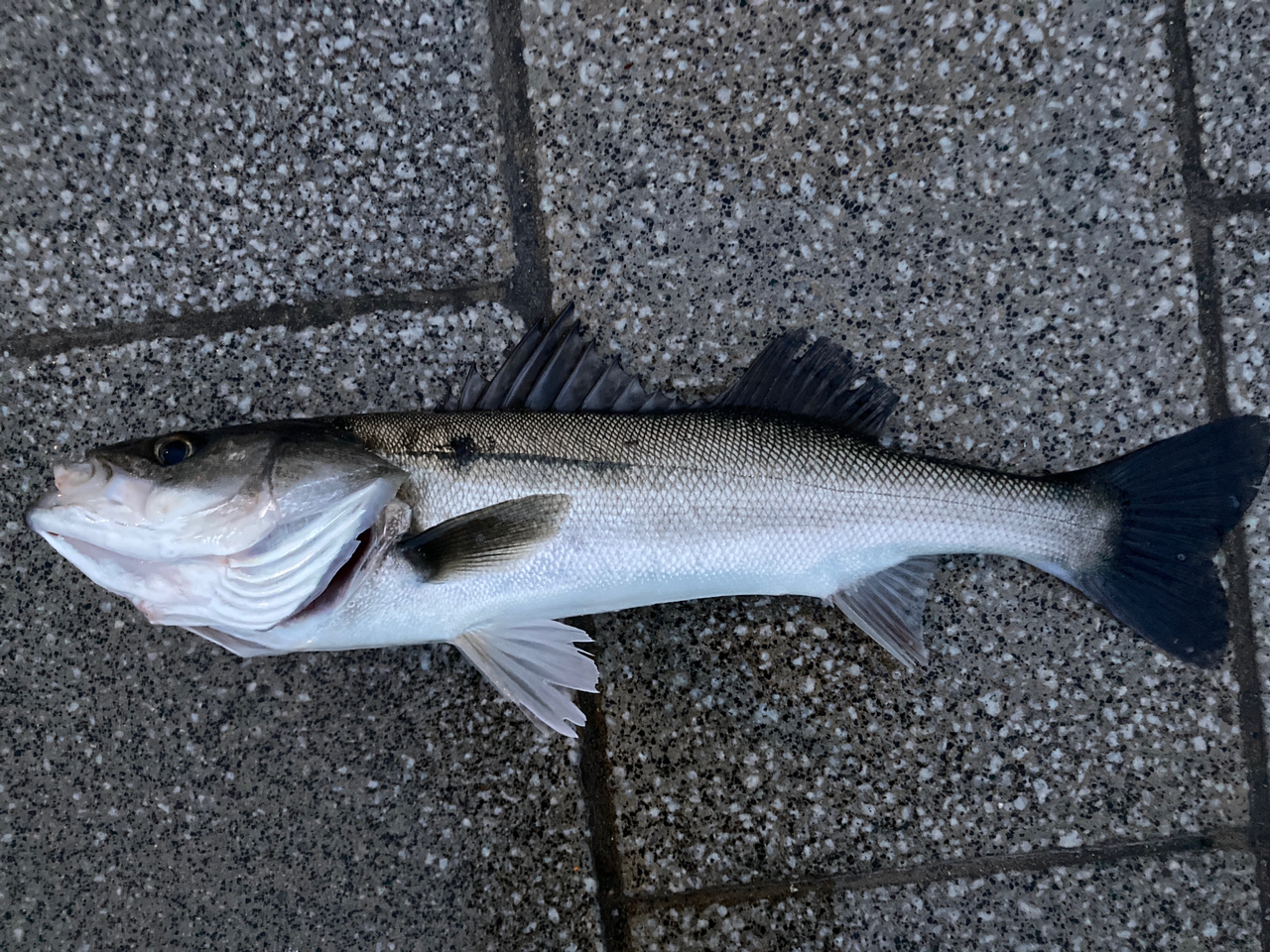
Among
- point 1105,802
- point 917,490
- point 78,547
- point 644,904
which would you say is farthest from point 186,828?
point 1105,802

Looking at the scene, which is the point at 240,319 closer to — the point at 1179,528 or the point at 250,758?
the point at 250,758

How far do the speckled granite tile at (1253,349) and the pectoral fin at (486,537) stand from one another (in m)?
1.75

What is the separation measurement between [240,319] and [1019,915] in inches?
100

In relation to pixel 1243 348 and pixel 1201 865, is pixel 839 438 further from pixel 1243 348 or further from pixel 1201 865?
pixel 1201 865

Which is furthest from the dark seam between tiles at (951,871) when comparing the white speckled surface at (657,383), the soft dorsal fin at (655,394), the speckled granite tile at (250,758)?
the soft dorsal fin at (655,394)

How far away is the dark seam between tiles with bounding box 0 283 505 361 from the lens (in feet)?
6.18

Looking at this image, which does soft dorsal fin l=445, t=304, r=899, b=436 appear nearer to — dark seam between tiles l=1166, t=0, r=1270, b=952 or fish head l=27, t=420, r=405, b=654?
fish head l=27, t=420, r=405, b=654

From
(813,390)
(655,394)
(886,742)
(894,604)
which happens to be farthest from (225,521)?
(886,742)

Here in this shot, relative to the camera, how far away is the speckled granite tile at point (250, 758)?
71.6 inches

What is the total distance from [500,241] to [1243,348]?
76.2 inches

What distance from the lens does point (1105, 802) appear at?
5.91 feet

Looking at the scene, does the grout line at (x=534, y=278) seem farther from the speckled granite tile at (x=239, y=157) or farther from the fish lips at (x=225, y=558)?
the fish lips at (x=225, y=558)

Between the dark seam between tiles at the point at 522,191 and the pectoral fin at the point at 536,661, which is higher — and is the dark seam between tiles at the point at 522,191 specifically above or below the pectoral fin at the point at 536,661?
above

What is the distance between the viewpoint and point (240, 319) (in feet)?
6.21
